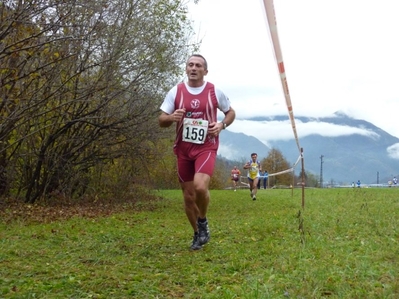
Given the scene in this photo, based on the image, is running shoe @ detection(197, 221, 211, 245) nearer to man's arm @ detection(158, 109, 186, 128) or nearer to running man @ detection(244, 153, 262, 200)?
man's arm @ detection(158, 109, 186, 128)

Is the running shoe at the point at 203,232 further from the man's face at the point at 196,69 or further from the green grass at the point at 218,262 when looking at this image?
the man's face at the point at 196,69

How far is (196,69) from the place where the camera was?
579 centimetres

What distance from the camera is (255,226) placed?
7.54m

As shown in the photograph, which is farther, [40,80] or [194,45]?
[194,45]

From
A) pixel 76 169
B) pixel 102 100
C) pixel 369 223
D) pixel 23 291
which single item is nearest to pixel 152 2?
pixel 102 100

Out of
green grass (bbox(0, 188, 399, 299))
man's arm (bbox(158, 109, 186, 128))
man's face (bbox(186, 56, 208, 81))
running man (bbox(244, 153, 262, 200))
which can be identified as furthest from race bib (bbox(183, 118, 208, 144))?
running man (bbox(244, 153, 262, 200))

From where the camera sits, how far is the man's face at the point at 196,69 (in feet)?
19.0

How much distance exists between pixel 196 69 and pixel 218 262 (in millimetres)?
2199

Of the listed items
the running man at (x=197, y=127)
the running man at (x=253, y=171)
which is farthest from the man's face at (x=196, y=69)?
the running man at (x=253, y=171)

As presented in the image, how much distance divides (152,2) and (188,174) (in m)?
8.97

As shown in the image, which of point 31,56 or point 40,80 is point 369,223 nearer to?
point 31,56

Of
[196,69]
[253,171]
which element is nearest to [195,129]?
[196,69]

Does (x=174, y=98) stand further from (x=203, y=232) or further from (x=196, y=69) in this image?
(x=203, y=232)

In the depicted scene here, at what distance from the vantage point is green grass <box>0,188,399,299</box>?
373cm
